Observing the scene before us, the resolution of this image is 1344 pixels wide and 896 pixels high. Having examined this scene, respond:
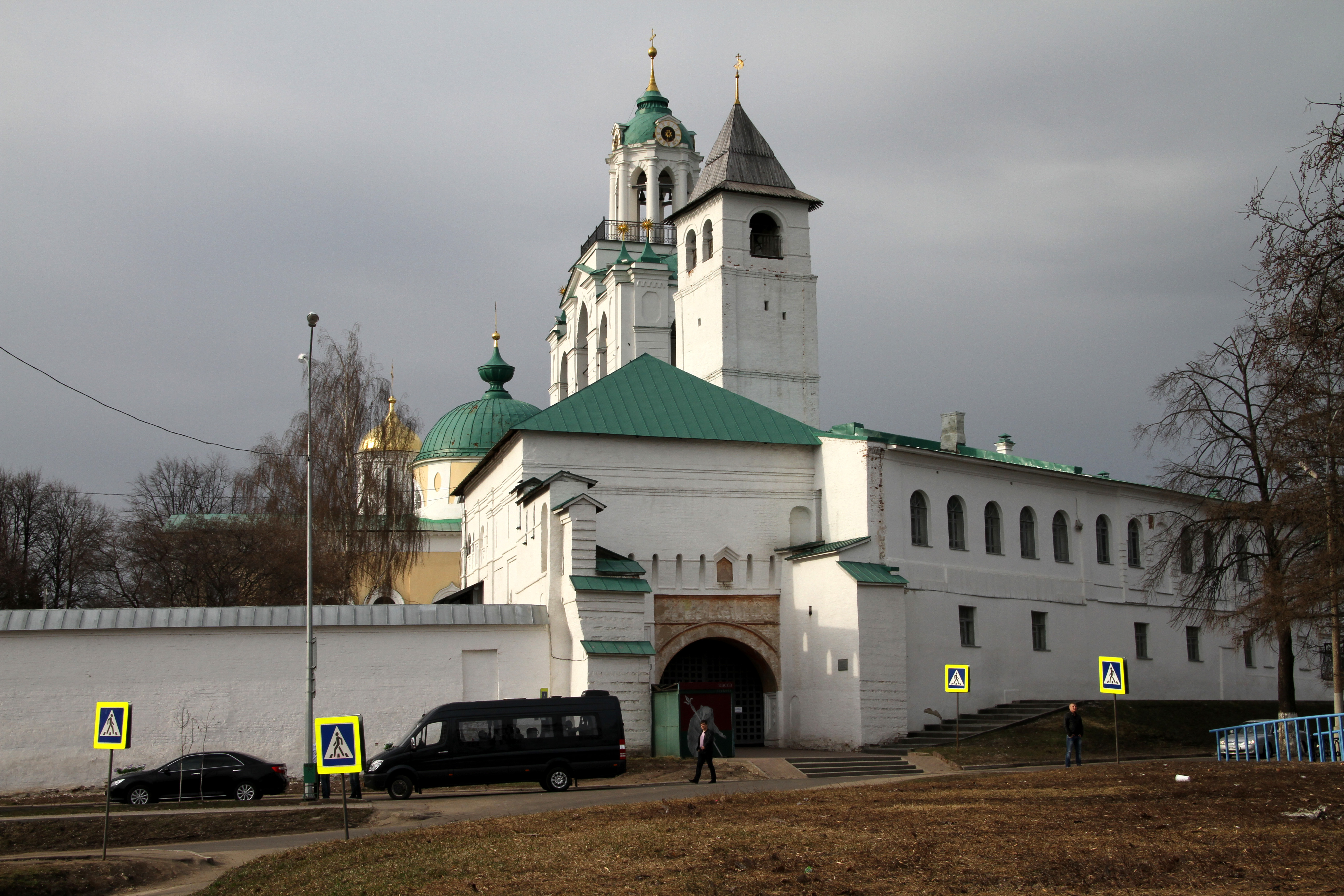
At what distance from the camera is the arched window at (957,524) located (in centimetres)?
3528

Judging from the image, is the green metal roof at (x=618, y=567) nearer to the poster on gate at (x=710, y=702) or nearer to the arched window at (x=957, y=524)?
the poster on gate at (x=710, y=702)

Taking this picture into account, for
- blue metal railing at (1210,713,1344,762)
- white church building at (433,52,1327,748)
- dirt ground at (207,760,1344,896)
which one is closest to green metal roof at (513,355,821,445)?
white church building at (433,52,1327,748)

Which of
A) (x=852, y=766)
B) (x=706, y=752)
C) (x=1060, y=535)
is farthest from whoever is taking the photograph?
(x=1060, y=535)

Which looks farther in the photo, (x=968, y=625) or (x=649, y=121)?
(x=649, y=121)

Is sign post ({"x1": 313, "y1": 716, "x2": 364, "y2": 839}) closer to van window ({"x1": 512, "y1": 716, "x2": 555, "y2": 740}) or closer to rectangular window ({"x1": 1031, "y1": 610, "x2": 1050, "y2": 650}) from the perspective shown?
van window ({"x1": 512, "y1": 716, "x2": 555, "y2": 740})

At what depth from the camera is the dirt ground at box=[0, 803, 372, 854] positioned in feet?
62.2

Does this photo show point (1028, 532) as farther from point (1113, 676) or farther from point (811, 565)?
point (1113, 676)

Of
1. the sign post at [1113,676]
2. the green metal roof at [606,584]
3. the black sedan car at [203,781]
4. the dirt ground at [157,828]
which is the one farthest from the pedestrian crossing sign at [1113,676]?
the black sedan car at [203,781]

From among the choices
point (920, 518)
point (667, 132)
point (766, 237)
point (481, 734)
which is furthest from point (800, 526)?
point (667, 132)

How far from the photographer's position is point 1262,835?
515 inches

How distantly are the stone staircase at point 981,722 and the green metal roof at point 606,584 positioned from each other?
21.6ft

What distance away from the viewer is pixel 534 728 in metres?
23.9

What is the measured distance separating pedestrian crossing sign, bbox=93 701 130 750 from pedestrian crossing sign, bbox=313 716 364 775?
10.6 feet

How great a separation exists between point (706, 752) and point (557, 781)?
9.06ft
